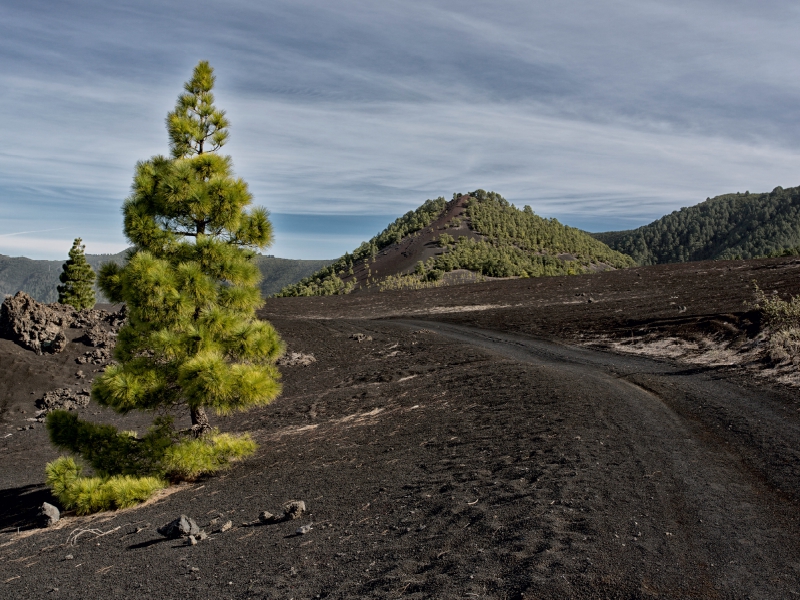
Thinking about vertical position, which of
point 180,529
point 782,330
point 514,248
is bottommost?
point 180,529

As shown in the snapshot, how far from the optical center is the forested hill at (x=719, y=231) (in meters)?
130

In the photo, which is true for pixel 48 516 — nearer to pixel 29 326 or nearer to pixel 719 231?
pixel 29 326

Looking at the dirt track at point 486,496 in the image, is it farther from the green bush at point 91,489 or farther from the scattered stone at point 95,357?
the scattered stone at point 95,357

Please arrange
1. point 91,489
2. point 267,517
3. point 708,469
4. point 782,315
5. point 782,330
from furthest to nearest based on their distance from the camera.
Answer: point 782,315 → point 782,330 → point 91,489 → point 708,469 → point 267,517

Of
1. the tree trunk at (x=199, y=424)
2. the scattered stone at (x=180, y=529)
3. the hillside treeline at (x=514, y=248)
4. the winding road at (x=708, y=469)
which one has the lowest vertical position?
the scattered stone at (x=180, y=529)

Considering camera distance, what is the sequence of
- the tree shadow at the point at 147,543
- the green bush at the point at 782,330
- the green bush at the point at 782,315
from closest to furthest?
the tree shadow at the point at 147,543 → the green bush at the point at 782,330 → the green bush at the point at 782,315

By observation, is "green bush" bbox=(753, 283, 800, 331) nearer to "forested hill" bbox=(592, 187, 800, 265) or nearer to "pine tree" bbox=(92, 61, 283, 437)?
"pine tree" bbox=(92, 61, 283, 437)

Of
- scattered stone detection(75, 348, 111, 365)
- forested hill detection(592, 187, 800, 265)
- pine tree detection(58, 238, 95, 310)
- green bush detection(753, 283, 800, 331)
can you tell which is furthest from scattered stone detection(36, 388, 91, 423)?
forested hill detection(592, 187, 800, 265)

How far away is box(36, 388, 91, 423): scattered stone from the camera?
49.4 feet

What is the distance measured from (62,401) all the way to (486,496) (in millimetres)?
14098

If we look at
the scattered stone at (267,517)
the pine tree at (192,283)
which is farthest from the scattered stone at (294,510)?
the pine tree at (192,283)

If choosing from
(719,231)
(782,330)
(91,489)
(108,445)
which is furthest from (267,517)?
(719,231)

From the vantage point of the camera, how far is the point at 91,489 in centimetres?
734

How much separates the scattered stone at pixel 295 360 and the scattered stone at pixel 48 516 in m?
10.5
